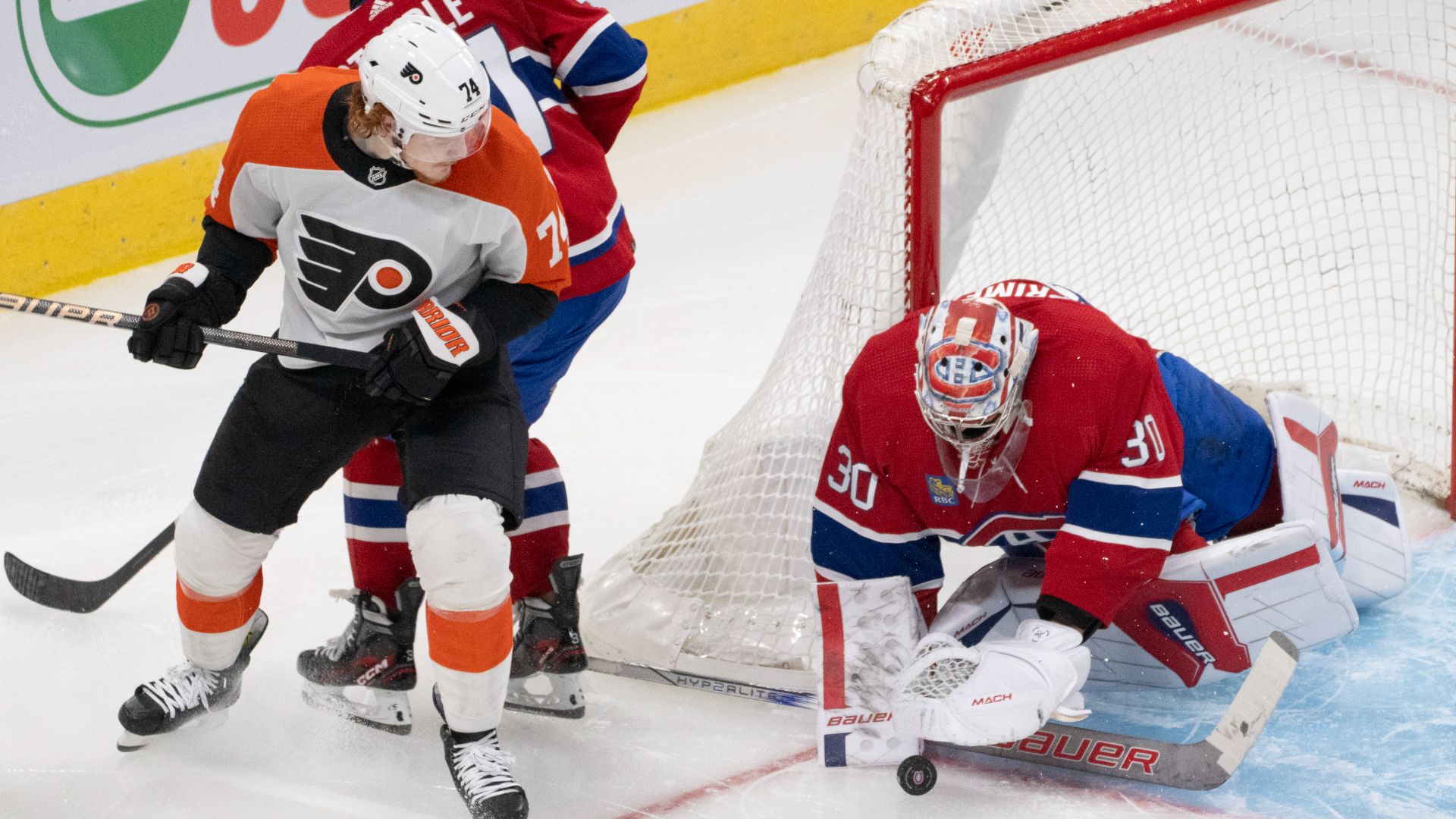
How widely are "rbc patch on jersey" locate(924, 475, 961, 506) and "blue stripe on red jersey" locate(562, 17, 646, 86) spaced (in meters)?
0.86

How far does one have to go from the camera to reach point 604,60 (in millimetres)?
2600

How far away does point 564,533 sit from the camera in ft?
8.79

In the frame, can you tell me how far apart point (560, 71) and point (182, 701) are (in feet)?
3.81

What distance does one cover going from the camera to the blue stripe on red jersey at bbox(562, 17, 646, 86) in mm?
2582

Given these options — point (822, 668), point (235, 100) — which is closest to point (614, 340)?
point (235, 100)

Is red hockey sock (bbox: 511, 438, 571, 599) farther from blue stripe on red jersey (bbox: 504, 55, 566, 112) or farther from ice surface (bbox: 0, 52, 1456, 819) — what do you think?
blue stripe on red jersey (bbox: 504, 55, 566, 112)

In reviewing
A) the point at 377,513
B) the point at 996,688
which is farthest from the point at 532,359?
the point at 996,688

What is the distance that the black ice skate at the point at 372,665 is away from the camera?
2.56m

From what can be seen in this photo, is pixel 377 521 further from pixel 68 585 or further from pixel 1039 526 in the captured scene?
pixel 1039 526

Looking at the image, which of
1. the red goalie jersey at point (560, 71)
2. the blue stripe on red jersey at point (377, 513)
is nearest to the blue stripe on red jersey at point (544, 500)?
the blue stripe on red jersey at point (377, 513)

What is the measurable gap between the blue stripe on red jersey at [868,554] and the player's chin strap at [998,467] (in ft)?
0.52

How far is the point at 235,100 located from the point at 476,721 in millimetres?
2655

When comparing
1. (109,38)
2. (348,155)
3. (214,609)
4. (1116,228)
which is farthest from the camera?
(109,38)

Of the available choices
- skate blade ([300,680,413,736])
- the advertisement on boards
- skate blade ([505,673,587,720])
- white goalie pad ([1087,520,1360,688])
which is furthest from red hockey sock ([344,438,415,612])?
the advertisement on boards
